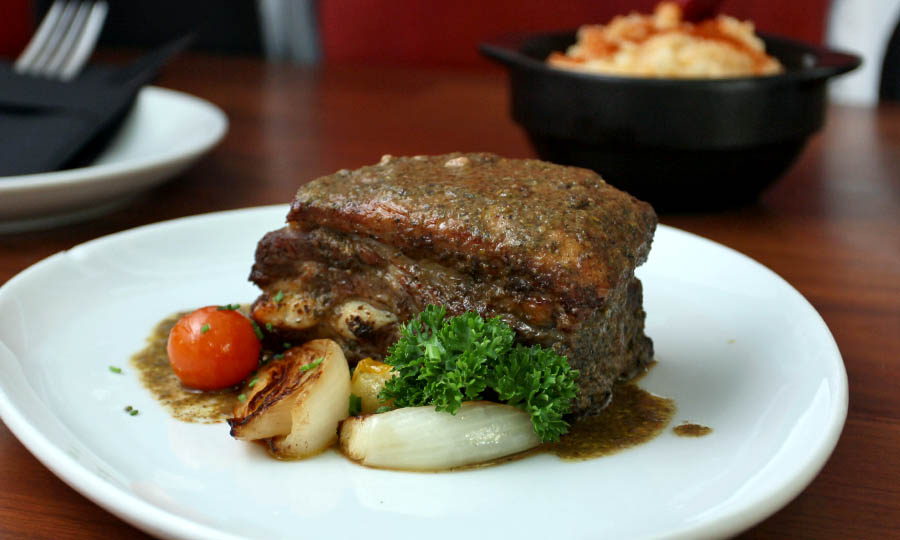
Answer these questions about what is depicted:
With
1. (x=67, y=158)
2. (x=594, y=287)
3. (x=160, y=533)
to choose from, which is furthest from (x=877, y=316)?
(x=67, y=158)

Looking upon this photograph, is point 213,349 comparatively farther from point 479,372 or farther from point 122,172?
point 122,172

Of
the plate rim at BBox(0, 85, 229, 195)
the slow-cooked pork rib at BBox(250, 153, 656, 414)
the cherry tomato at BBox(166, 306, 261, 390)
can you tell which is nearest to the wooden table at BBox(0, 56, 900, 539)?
the plate rim at BBox(0, 85, 229, 195)

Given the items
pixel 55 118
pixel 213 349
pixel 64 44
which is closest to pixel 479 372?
pixel 213 349

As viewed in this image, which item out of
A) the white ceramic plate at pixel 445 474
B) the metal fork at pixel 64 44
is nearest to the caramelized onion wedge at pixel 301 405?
the white ceramic plate at pixel 445 474

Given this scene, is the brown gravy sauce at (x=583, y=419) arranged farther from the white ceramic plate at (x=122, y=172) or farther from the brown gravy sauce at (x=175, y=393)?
the white ceramic plate at (x=122, y=172)

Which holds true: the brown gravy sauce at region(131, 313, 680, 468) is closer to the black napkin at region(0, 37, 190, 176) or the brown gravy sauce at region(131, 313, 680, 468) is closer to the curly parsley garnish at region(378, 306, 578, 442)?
the curly parsley garnish at region(378, 306, 578, 442)

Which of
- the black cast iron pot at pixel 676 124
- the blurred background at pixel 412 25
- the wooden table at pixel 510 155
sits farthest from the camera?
the blurred background at pixel 412 25

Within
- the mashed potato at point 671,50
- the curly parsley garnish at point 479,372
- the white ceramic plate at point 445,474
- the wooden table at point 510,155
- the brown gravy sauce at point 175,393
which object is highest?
the mashed potato at point 671,50
